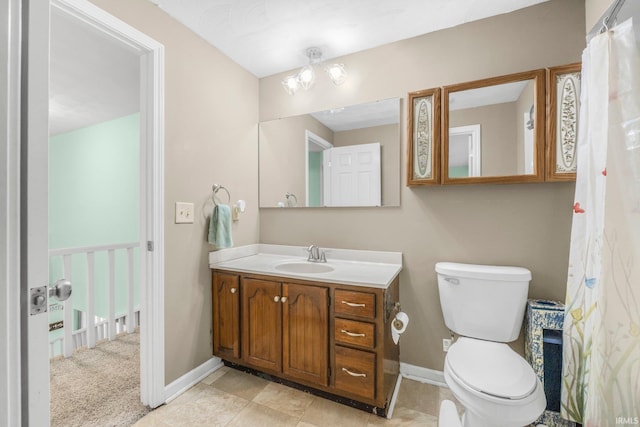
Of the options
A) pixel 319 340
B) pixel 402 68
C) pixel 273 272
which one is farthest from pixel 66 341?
pixel 402 68

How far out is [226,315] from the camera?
6.30 feet

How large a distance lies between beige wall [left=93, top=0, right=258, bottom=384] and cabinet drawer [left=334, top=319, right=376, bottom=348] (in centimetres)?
100

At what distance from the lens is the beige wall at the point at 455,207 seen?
1582 mm

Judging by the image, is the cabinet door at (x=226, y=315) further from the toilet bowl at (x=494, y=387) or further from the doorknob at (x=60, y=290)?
the toilet bowl at (x=494, y=387)

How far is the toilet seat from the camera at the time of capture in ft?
3.71

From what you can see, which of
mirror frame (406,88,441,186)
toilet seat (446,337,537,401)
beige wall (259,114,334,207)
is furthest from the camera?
beige wall (259,114,334,207)

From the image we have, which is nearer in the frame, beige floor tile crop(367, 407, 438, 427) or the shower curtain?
the shower curtain

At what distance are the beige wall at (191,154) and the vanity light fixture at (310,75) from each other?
0.44 metres

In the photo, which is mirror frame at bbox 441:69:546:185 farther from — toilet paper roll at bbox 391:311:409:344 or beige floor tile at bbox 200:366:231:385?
beige floor tile at bbox 200:366:231:385

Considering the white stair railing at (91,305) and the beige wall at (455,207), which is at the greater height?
the beige wall at (455,207)

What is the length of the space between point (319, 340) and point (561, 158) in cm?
166

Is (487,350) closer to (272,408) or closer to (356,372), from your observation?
(356,372)

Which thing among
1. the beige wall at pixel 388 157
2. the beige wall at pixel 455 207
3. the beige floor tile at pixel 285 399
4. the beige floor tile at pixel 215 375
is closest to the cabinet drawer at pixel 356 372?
the beige floor tile at pixel 285 399

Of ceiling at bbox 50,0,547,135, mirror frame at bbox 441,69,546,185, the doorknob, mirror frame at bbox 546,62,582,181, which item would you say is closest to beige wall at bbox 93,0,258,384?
ceiling at bbox 50,0,547,135
